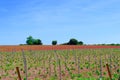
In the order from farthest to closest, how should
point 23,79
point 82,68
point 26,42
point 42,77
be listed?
point 26,42
point 82,68
point 42,77
point 23,79

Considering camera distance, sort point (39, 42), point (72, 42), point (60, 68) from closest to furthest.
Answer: point (60, 68)
point (72, 42)
point (39, 42)

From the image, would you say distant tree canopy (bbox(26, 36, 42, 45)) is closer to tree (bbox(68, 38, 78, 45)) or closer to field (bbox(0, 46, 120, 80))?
tree (bbox(68, 38, 78, 45))

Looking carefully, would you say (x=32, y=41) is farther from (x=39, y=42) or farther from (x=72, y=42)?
(x=72, y=42)

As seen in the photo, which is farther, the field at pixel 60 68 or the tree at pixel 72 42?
the tree at pixel 72 42

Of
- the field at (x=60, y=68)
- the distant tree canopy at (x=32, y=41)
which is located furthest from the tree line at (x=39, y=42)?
the field at (x=60, y=68)

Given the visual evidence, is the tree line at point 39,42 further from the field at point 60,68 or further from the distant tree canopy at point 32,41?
the field at point 60,68

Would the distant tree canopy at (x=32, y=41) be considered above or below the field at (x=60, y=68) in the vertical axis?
above

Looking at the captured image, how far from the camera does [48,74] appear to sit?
19016 millimetres

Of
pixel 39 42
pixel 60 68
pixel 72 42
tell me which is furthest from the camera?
pixel 39 42

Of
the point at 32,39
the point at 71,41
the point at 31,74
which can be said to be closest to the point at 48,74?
the point at 31,74

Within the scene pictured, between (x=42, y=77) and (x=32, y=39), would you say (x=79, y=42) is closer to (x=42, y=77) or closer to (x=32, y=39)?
(x=32, y=39)

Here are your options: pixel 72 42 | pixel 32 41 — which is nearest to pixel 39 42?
pixel 32 41

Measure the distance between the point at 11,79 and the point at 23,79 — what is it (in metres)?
0.92

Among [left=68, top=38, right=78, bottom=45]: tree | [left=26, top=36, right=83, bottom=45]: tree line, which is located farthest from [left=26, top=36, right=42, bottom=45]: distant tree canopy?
[left=68, top=38, right=78, bottom=45]: tree
